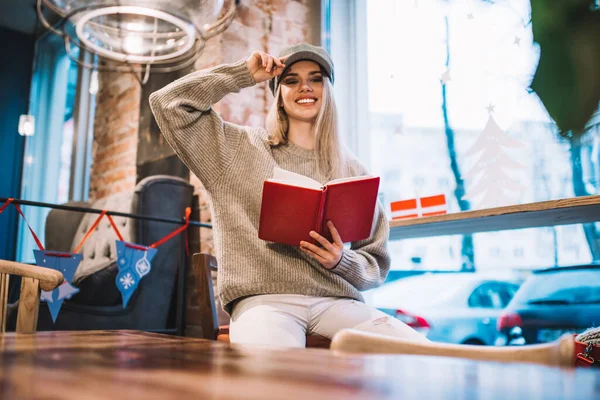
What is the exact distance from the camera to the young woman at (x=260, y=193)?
4.97ft

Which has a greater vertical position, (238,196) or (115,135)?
(115,135)

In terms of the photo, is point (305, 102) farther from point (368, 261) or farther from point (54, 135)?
point (54, 135)

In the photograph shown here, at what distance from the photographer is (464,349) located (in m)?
0.64

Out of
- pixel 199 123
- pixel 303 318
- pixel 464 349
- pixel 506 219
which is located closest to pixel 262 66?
pixel 199 123

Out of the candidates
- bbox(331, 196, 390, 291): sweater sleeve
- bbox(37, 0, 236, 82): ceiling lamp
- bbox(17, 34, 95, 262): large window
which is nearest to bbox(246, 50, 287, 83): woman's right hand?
bbox(37, 0, 236, 82): ceiling lamp

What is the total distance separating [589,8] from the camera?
7.30 ft

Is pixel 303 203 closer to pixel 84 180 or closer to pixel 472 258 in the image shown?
pixel 472 258

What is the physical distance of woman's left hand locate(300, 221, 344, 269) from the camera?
148 cm

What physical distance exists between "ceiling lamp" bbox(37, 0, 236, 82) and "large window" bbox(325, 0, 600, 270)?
1.05 m

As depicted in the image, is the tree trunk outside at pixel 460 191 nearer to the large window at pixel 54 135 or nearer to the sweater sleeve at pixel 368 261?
the sweater sleeve at pixel 368 261

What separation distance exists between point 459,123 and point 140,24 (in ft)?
5.07

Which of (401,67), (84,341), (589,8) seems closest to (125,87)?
(401,67)

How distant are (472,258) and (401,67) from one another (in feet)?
3.68

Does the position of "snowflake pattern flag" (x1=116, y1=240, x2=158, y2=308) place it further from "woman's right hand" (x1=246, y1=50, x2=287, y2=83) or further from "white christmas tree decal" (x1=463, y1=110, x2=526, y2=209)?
"white christmas tree decal" (x1=463, y1=110, x2=526, y2=209)
